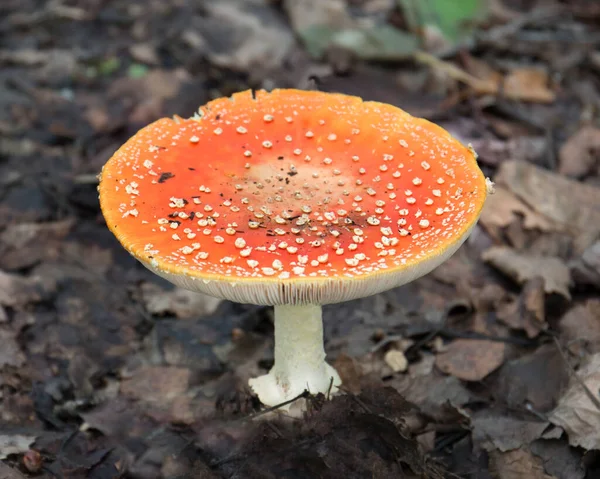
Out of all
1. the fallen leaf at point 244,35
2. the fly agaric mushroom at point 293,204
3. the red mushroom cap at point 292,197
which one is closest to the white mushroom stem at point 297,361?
the fly agaric mushroom at point 293,204

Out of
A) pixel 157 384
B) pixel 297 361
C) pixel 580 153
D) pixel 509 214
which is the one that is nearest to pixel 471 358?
pixel 297 361

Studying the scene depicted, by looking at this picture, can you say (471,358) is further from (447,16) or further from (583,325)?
(447,16)

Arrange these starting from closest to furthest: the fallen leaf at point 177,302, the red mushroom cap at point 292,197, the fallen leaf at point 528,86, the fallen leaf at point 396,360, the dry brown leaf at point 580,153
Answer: the red mushroom cap at point 292,197 → the fallen leaf at point 396,360 → the fallen leaf at point 177,302 → the dry brown leaf at point 580,153 → the fallen leaf at point 528,86

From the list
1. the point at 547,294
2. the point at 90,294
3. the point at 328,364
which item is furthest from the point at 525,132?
the point at 90,294

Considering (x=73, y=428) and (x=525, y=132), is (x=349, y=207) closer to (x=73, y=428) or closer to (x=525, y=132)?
(x=73, y=428)

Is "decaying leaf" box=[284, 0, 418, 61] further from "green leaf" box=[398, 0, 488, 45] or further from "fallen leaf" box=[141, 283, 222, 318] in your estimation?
"fallen leaf" box=[141, 283, 222, 318]

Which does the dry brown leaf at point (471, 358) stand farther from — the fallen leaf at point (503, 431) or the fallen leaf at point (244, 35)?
the fallen leaf at point (244, 35)
